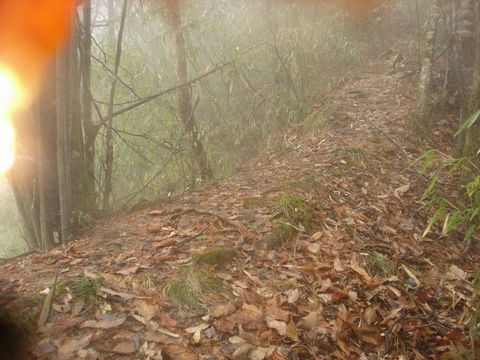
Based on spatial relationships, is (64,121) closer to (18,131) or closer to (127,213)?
(18,131)

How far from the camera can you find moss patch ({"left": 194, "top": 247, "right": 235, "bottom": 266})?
277 cm

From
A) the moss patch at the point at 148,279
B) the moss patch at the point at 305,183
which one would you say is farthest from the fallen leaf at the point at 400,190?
the moss patch at the point at 148,279

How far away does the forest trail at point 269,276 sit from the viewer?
2176 mm

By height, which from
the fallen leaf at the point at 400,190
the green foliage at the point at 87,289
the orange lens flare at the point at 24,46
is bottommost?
the fallen leaf at the point at 400,190

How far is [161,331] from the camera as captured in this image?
216 cm

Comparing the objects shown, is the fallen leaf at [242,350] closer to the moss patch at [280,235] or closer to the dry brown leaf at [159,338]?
the dry brown leaf at [159,338]

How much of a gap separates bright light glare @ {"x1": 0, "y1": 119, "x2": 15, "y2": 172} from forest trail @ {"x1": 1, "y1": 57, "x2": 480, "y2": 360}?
93 cm

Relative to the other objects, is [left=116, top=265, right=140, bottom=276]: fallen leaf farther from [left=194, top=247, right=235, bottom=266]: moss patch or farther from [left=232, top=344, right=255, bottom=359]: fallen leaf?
[left=232, top=344, right=255, bottom=359]: fallen leaf

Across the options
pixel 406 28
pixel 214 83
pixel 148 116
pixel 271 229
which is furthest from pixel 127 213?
pixel 406 28

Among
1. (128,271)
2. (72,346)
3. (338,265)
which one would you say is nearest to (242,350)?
(72,346)

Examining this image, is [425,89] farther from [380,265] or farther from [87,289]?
[87,289]

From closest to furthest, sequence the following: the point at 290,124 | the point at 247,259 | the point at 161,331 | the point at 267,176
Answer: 1. the point at 161,331
2. the point at 247,259
3. the point at 267,176
4. the point at 290,124

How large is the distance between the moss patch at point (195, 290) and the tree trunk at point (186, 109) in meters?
3.21

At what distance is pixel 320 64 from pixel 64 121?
6476mm
